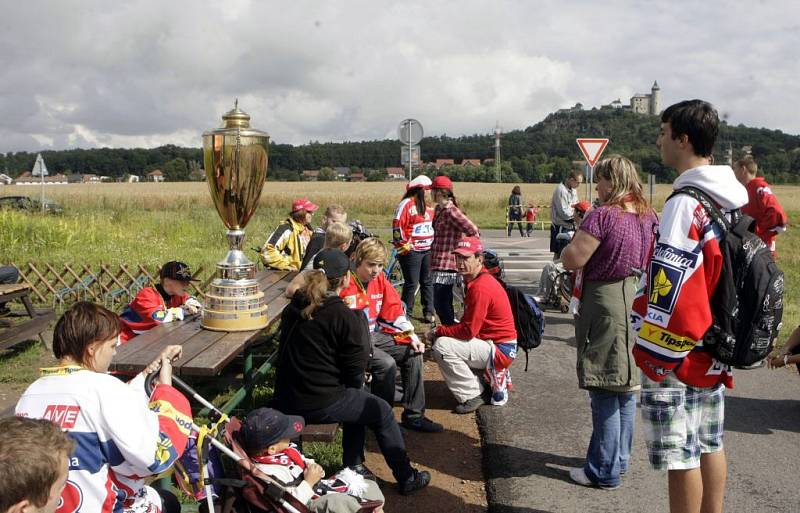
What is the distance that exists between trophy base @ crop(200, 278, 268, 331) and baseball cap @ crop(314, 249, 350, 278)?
2.17 feet

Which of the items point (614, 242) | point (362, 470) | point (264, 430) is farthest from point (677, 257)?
point (362, 470)

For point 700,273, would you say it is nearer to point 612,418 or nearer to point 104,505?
point 612,418

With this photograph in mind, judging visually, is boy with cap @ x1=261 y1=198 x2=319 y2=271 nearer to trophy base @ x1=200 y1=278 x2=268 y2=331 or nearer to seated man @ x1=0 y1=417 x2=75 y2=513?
trophy base @ x1=200 y1=278 x2=268 y2=331

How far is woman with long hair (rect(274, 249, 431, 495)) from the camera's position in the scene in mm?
3744

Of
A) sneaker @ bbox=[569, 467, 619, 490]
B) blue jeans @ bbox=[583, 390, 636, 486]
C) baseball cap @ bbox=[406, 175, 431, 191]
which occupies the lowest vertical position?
sneaker @ bbox=[569, 467, 619, 490]

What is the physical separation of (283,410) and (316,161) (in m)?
79.7

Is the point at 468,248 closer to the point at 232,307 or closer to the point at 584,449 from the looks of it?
the point at 584,449

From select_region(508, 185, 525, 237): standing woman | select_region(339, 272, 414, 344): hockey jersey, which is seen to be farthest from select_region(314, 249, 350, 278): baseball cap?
select_region(508, 185, 525, 237): standing woman

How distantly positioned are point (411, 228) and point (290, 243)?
1.51 metres

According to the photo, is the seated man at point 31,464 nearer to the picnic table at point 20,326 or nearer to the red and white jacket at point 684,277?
the red and white jacket at point 684,277

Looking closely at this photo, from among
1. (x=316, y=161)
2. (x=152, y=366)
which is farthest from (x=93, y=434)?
(x=316, y=161)

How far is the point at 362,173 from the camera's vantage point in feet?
272

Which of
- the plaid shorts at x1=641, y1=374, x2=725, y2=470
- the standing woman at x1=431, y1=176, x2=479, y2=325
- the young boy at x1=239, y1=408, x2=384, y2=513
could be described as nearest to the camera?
the plaid shorts at x1=641, y1=374, x2=725, y2=470

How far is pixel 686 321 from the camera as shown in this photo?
255cm
